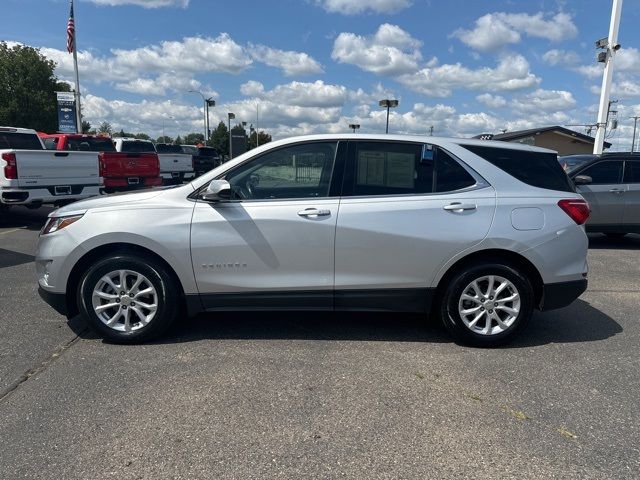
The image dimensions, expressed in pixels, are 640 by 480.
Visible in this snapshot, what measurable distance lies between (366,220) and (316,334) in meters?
1.18

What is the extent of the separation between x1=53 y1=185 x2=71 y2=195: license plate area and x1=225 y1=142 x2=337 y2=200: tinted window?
25.7 ft

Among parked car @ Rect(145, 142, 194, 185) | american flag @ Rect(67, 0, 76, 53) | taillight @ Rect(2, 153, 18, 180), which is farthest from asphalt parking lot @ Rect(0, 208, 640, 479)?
american flag @ Rect(67, 0, 76, 53)

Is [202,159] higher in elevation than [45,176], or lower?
higher

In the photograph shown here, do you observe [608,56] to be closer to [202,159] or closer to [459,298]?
[202,159]

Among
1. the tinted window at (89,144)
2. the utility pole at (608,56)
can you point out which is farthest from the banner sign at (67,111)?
the utility pole at (608,56)

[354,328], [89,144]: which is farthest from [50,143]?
[354,328]

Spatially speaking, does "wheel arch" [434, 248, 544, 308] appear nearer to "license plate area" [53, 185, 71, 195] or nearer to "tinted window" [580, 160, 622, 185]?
"tinted window" [580, 160, 622, 185]

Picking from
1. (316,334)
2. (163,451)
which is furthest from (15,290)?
(163,451)

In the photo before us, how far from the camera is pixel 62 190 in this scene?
1052 centimetres

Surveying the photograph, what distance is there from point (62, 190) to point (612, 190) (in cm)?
1080

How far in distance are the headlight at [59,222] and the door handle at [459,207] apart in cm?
306

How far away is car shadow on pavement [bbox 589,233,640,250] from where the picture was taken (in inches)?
370

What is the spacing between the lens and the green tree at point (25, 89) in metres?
41.2

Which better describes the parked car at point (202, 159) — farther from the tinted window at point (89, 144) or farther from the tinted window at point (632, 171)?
the tinted window at point (632, 171)
